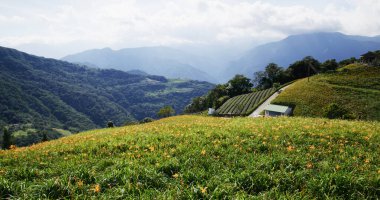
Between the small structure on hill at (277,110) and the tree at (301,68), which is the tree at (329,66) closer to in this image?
the tree at (301,68)

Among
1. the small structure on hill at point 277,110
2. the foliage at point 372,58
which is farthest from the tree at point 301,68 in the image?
the small structure on hill at point 277,110

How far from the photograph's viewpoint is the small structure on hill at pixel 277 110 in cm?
6799

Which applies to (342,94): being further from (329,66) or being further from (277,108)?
(329,66)

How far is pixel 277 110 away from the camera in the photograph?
69.0 metres

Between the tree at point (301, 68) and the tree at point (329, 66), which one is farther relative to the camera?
the tree at point (301, 68)

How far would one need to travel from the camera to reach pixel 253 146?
1008 centimetres

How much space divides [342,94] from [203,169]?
256 ft

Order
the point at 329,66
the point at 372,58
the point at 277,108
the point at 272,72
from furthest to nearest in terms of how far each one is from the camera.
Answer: the point at 272,72, the point at 329,66, the point at 372,58, the point at 277,108

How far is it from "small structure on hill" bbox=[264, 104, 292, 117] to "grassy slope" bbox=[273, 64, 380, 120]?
6.39 feet

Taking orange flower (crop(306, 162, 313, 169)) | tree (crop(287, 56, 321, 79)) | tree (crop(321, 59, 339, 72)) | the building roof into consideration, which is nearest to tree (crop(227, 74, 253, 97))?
tree (crop(287, 56, 321, 79))

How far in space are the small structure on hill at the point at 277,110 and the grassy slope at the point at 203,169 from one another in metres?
59.0

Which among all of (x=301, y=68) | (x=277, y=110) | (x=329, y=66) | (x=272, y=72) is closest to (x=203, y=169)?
(x=277, y=110)

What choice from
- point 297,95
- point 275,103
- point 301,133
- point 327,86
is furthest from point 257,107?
point 301,133

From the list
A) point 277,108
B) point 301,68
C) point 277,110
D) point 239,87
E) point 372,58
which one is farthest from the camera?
point 239,87
